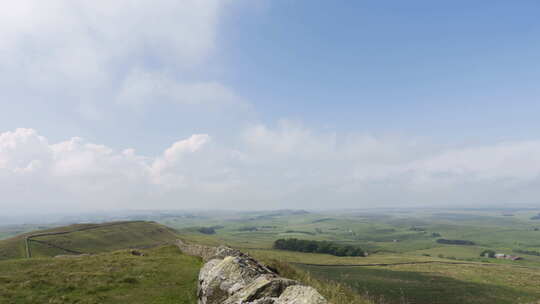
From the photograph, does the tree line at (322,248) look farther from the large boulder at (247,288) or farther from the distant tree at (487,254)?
the large boulder at (247,288)

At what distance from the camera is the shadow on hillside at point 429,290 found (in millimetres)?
45188

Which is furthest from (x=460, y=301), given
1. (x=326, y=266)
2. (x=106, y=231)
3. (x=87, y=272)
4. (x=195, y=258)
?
(x=106, y=231)

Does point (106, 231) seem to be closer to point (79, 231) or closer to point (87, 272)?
point (79, 231)

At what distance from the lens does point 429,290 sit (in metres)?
51.3

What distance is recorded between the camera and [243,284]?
988 cm

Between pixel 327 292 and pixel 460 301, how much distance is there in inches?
2005

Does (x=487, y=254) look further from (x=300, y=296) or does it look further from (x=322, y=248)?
(x=300, y=296)

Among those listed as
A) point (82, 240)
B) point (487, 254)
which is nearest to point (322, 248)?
point (487, 254)

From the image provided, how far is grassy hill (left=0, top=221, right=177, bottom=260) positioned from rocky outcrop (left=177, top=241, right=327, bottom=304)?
6654 cm

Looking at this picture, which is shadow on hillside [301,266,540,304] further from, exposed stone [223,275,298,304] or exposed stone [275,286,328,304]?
exposed stone [275,286,328,304]

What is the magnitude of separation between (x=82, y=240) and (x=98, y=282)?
78.6 m

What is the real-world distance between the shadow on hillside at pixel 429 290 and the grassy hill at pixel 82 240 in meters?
63.3

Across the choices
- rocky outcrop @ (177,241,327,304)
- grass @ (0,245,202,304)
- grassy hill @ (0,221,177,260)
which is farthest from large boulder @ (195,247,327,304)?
grassy hill @ (0,221,177,260)

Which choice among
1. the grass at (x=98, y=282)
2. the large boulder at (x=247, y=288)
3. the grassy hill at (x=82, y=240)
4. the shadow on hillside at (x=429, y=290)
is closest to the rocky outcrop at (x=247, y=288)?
the large boulder at (x=247, y=288)
